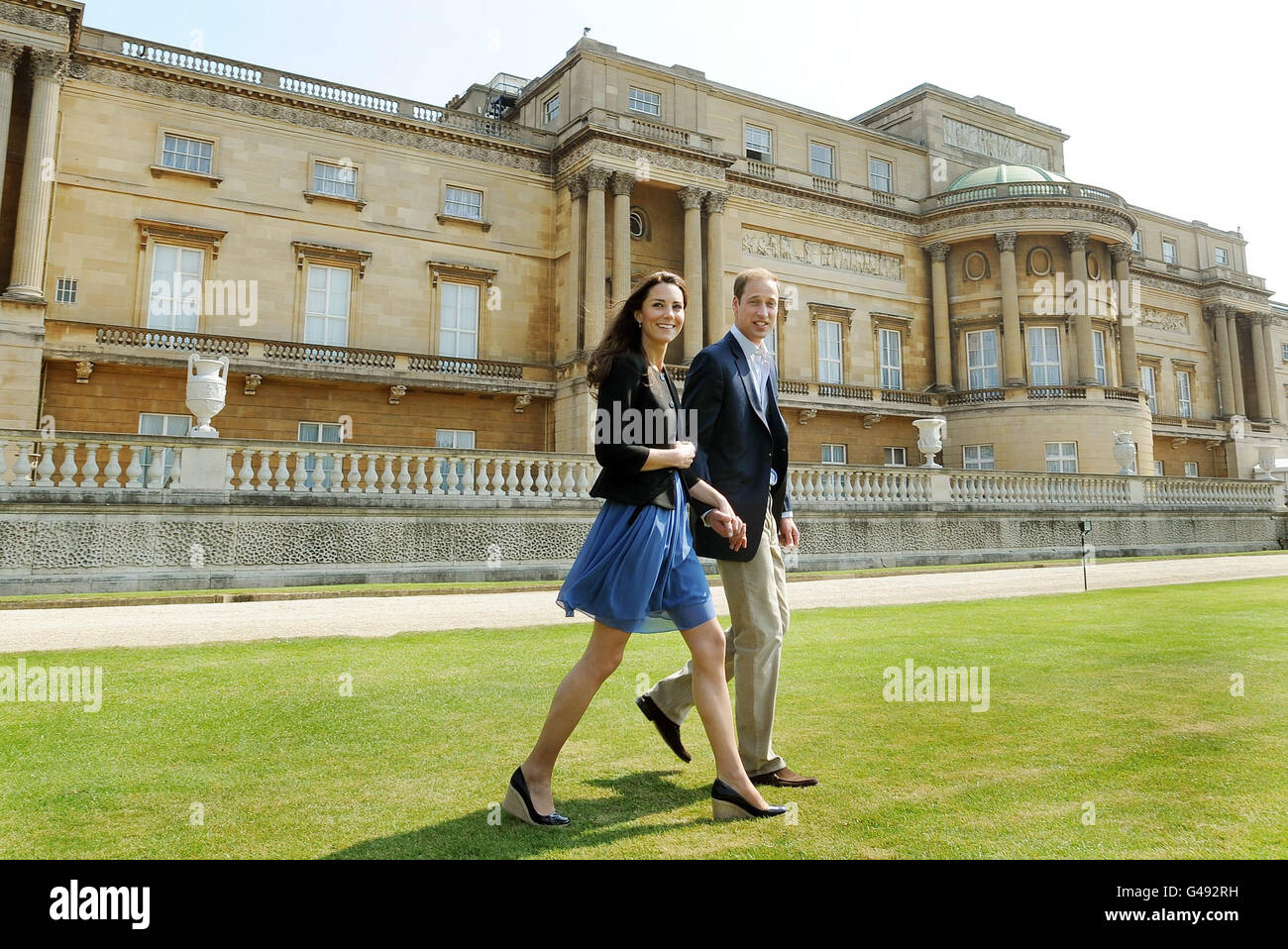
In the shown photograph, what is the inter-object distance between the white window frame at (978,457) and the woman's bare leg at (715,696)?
33998 mm

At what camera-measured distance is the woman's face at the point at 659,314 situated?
11.8ft

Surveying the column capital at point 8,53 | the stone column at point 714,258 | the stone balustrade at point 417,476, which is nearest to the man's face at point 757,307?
the stone balustrade at point 417,476

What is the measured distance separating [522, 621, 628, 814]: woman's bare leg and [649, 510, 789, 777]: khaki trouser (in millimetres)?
310

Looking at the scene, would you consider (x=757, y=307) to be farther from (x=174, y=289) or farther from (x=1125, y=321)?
(x=1125, y=321)

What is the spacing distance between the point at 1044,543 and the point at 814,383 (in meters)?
11.7

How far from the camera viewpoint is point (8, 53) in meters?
21.8

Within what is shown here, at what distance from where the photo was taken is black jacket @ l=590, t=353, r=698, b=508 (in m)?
3.42

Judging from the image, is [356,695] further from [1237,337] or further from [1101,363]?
[1237,337]

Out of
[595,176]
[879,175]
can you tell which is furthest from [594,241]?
[879,175]

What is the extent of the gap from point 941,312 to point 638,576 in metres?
37.0

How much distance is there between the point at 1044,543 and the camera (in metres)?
24.1

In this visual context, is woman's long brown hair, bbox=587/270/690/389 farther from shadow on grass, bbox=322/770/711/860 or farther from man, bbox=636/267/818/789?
shadow on grass, bbox=322/770/711/860
